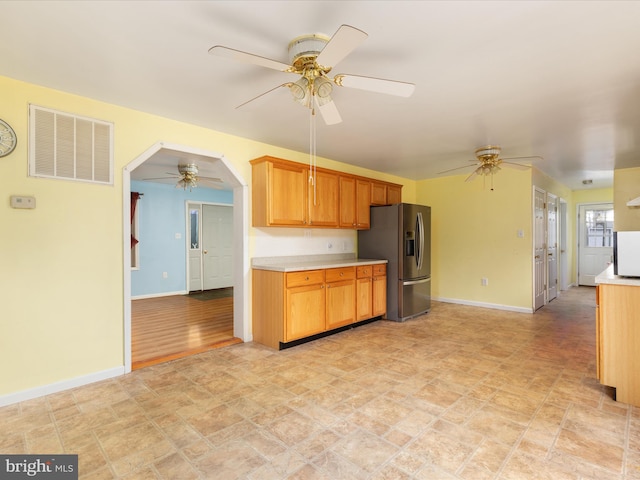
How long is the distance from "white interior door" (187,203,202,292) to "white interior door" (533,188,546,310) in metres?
6.54

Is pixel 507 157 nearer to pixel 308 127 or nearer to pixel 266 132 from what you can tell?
pixel 308 127

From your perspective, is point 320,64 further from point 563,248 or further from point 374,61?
point 563,248

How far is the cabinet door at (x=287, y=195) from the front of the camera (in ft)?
12.3

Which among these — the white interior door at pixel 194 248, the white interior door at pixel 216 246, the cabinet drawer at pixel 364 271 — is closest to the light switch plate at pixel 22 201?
the cabinet drawer at pixel 364 271

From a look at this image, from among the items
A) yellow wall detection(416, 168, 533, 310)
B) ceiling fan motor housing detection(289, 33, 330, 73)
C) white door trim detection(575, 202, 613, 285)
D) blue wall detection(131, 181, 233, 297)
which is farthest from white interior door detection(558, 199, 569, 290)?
blue wall detection(131, 181, 233, 297)

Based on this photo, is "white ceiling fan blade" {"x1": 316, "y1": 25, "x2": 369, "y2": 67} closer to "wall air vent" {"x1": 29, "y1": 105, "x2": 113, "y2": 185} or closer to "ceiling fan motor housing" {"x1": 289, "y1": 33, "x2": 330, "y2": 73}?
"ceiling fan motor housing" {"x1": 289, "y1": 33, "x2": 330, "y2": 73}

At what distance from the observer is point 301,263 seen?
171 inches

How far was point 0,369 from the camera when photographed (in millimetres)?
2383

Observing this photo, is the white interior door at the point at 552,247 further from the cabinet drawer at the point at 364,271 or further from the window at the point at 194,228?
the window at the point at 194,228

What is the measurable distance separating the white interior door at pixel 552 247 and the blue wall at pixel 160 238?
7067 millimetres

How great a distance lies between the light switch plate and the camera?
7.97 ft

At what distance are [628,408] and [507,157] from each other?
11.3 ft

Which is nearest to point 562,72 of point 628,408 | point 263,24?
point 263,24

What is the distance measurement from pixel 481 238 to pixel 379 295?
7.70 feet
